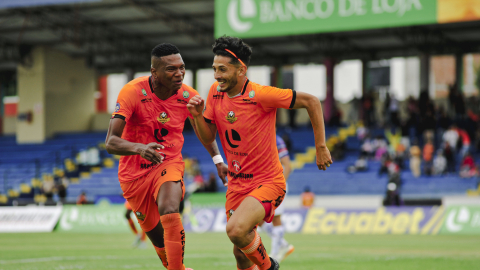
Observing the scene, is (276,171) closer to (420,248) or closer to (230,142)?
(230,142)

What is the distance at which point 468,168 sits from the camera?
2480 cm

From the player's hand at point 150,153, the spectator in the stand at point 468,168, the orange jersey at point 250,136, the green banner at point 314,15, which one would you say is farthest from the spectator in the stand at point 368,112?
the player's hand at point 150,153

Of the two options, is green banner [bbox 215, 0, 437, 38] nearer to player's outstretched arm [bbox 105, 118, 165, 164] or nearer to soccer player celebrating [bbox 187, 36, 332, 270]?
soccer player celebrating [bbox 187, 36, 332, 270]

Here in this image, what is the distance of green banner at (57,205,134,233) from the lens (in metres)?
22.2

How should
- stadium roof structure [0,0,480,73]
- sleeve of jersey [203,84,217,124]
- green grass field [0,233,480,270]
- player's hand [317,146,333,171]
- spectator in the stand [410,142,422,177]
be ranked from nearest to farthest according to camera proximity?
1. player's hand [317,146,333,171]
2. sleeve of jersey [203,84,217,124]
3. green grass field [0,233,480,270]
4. spectator in the stand [410,142,422,177]
5. stadium roof structure [0,0,480,73]

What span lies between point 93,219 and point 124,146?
1726 centimetres

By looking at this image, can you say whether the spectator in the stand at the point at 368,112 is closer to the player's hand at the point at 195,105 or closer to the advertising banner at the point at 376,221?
the advertising banner at the point at 376,221

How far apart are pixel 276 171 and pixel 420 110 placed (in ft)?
80.5

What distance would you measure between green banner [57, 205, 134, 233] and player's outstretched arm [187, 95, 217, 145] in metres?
16.2

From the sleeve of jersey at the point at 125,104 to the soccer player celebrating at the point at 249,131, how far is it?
0.82 m

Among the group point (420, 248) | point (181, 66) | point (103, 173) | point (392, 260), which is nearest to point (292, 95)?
point (181, 66)

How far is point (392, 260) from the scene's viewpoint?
416 inches

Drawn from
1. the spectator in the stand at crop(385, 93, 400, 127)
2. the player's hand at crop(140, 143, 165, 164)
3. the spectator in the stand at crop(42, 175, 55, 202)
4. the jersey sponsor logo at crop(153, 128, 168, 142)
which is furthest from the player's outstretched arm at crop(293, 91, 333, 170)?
the spectator in the stand at crop(385, 93, 400, 127)

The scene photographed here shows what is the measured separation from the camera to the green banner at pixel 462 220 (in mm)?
18078
